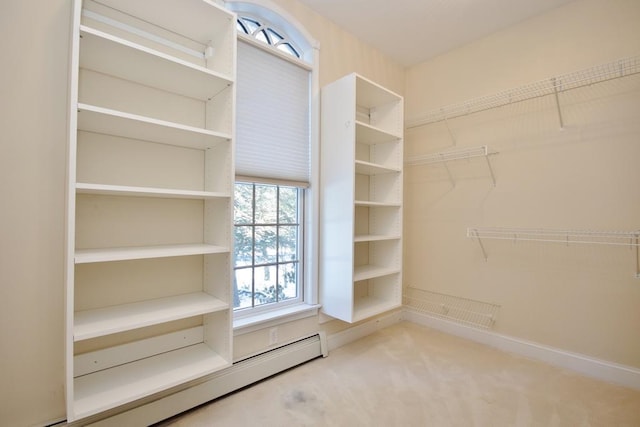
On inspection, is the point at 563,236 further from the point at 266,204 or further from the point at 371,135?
the point at 266,204

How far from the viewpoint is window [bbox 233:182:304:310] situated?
212 centimetres

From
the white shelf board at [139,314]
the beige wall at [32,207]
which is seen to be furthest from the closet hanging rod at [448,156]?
the beige wall at [32,207]

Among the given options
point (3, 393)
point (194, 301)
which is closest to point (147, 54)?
point (194, 301)

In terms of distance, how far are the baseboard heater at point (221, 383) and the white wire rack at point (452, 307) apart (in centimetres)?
127

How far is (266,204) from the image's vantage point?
7.43ft

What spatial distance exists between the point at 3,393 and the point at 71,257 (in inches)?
29.5

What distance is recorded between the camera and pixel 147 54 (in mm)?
1389

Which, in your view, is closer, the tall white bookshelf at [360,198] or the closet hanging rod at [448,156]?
the tall white bookshelf at [360,198]

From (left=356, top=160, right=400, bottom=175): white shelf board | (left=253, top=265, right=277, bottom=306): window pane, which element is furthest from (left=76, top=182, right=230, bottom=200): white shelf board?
(left=356, top=160, right=400, bottom=175): white shelf board

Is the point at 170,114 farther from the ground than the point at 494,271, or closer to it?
farther from the ground

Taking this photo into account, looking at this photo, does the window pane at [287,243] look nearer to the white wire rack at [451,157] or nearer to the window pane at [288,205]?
the window pane at [288,205]

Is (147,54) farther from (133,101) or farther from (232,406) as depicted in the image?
(232,406)

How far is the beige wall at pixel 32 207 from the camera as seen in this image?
133 cm

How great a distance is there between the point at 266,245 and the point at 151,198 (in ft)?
2.78
